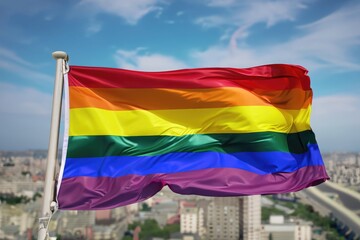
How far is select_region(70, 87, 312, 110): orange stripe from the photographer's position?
5.15ft

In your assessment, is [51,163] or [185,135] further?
[185,135]

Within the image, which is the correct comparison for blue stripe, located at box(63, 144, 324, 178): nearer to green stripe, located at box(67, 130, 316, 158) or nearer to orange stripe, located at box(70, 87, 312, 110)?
green stripe, located at box(67, 130, 316, 158)

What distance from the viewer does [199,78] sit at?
1767 millimetres

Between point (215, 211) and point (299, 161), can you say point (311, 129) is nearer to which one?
point (299, 161)

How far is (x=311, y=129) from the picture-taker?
75.5 inches

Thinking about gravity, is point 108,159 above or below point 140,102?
below

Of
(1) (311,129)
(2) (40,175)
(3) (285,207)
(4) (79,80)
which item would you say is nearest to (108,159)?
(4) (79,80)

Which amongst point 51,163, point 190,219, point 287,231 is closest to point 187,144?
point 51,163

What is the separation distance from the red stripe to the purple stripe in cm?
40

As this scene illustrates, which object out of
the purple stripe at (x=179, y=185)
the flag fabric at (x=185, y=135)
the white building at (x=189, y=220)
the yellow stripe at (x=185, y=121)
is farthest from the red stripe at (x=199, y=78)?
the white building at (x=189, y=220)

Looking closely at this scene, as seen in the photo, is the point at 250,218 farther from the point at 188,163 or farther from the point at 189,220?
the point at 188,163

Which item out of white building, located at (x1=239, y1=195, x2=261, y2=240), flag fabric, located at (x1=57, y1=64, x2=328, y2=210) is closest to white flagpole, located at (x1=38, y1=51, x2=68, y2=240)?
flag fabric, located at (x1=57, y1=64, x2=328, y2=210)

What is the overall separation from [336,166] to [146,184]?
5241 cm

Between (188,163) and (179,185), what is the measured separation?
0.11 meters
